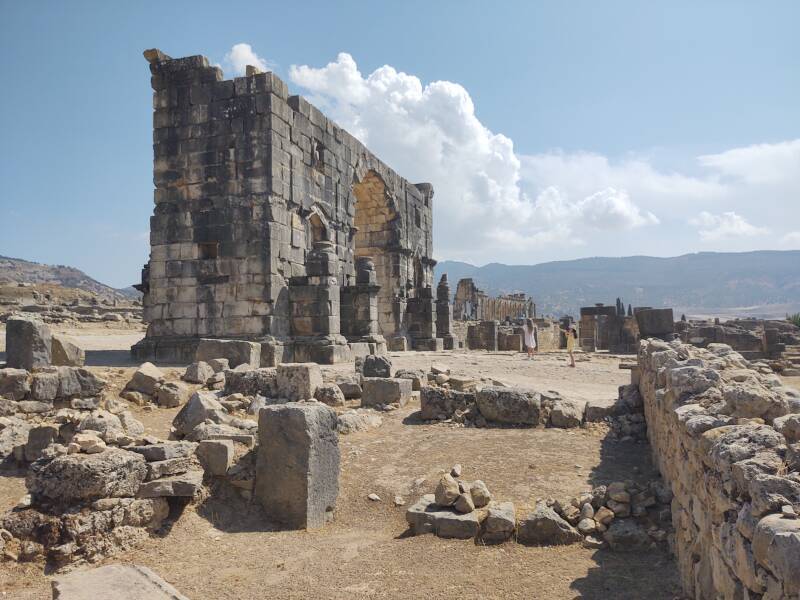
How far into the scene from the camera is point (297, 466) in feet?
18.4

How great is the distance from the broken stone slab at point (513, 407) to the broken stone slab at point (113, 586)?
5.10m

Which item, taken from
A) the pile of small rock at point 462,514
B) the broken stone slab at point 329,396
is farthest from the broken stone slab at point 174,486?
the broken stone slab at point 329,396

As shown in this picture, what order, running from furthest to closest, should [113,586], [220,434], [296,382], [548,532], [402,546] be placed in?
[296,382], [220,434], [402,546], [548,532], [113,586]

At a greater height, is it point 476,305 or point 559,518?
point 476,305

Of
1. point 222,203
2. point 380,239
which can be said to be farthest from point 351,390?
point 380,239

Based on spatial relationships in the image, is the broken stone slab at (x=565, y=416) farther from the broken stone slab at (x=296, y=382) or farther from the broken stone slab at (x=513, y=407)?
the broken stone slab at (x=296, y=382)

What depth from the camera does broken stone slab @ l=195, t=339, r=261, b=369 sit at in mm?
11078

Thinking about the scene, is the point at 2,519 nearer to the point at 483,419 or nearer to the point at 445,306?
the point at 483,419

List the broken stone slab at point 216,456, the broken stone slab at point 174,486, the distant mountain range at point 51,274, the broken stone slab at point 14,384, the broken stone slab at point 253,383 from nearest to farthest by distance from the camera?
the broken stone slab at point 174,486 < the broken stone slab at point 216,456 < the broken stone slab at point 14,384 < the broken stone slab at point 253,383 < the distant mountain range at point 51,274

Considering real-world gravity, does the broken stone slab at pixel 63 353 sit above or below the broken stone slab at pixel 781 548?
above

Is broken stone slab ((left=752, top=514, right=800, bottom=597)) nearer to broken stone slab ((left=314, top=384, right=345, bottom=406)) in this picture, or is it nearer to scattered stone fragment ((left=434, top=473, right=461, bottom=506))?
scattered stone fragment ((left=434, top=473, right=461, bottom=506))

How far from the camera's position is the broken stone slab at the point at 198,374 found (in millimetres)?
9797

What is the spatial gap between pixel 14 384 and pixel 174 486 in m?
3.26

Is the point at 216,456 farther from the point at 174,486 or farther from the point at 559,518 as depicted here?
the point at 559,518
